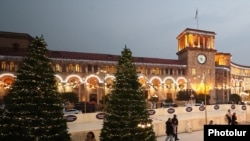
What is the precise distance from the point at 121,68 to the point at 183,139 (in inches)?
364

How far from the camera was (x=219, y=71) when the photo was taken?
241ft

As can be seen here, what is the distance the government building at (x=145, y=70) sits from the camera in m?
54.8

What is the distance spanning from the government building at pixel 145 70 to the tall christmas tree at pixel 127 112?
32683 mm

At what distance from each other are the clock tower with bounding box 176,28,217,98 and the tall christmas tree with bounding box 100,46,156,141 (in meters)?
52.9

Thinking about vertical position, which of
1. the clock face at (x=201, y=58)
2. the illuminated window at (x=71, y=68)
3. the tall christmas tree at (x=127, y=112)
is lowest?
the tall christmas tree at (x=127, y=112)

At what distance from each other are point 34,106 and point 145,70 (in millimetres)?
51886

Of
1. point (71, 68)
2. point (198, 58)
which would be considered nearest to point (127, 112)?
point (71, 68)

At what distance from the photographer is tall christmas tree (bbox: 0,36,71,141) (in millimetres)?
12180

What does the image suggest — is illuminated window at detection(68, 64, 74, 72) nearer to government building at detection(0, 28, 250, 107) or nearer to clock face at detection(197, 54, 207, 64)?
government building at detection(0, 28, 250, 107)

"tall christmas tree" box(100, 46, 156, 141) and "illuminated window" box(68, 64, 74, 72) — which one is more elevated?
"illuminated window" box(68, 64, 74, 72)

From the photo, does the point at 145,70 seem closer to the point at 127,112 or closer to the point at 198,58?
the point at 198,58

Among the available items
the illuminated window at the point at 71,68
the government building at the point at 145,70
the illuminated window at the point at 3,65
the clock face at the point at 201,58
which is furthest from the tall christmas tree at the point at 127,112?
the clock face at the point at 201,58

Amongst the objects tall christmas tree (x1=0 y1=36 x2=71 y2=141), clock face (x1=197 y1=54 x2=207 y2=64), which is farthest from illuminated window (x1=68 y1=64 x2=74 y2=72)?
tall christmas tree (x1=0 y1=36 x2=71 y2=141)

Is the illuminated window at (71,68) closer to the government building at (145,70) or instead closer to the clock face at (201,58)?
the government building at (145,70)
